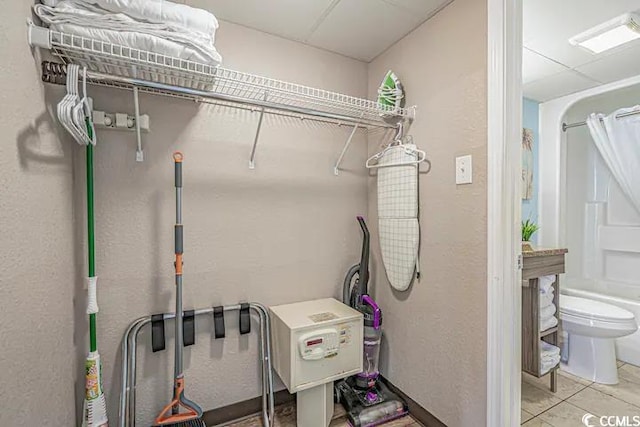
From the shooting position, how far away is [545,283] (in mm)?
1839

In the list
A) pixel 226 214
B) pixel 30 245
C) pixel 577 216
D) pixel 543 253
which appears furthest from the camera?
pixel 577 216

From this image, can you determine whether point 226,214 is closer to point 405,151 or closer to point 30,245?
point 30,245

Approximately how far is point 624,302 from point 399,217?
2.33 metres

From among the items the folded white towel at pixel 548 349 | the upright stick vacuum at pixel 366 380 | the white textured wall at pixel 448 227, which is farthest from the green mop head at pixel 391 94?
the folded white towel at pixel 548 349

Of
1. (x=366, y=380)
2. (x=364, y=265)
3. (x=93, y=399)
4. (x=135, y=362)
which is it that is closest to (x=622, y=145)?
(x=364, y=265)

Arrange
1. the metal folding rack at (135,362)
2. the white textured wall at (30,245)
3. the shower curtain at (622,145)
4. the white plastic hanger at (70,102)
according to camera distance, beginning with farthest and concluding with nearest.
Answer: the shower curtain at (622,145) < the metal folding rack at (135,362) < the white plastic hanger at (70,102) < the white textured wall at (30,245)

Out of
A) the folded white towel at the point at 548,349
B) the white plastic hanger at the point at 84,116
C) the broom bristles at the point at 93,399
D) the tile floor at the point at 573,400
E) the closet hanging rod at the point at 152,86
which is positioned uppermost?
the closet hanging rod at the point at 152,86

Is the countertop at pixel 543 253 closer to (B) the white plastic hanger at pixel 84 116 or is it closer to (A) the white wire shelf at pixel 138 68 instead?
(A) the white wire shelf at pixel 138 68

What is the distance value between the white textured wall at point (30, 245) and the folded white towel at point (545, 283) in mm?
2364

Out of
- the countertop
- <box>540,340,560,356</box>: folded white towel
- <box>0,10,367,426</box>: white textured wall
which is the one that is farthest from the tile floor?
<box>0,10,367,426</box>: white textured wall

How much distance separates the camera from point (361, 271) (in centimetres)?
183

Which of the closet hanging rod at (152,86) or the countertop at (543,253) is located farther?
the countertop at (543,253)

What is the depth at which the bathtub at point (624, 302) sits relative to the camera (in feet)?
7.50

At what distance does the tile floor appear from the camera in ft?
5.53
